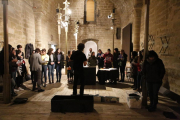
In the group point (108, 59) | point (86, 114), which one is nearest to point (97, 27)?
point (108, 59)

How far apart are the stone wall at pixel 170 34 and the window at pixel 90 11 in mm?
9980

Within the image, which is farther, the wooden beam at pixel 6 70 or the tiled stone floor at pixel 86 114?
the wooden beam at pixel 6 70

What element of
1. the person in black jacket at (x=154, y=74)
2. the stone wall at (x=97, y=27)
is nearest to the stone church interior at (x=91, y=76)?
the person in black jacket at (x=154, y=74)

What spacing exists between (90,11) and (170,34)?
11.7 m

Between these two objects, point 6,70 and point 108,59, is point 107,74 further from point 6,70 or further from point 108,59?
point 6,70

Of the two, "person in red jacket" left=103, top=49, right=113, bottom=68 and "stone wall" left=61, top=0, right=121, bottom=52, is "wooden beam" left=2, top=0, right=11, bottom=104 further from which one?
"stone wall" left=61, top=0, right=121, bottom=52

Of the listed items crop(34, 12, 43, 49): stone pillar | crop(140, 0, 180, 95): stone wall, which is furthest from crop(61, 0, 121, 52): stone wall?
crop(140, 0, 180, 95): stone wall

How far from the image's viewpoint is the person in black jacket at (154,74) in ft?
10.4

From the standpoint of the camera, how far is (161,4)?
17.0 feet

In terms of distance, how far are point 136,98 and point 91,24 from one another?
Answer: 41.7ft

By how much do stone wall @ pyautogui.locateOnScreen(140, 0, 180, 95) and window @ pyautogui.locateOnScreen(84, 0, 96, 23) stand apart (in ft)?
32.7

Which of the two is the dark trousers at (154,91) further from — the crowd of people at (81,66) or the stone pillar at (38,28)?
the stone pillar at (38,28)

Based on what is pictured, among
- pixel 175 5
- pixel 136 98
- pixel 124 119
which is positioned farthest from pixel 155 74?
pixel 175 5

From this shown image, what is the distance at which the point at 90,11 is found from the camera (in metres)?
15.1
